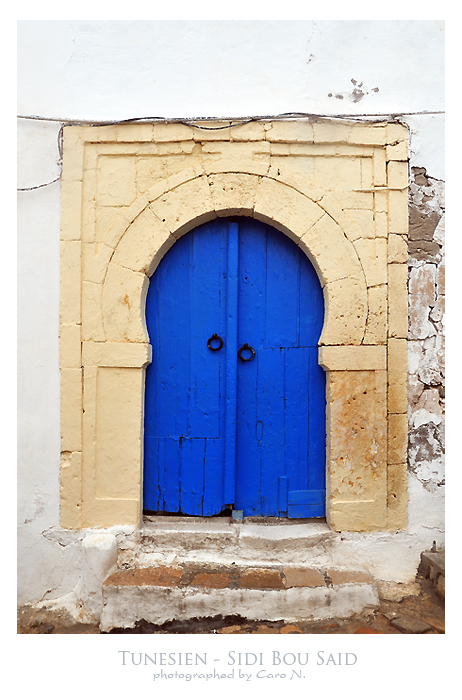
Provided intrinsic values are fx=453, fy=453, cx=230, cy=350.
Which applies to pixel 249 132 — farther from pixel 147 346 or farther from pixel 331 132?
pixel 147 346

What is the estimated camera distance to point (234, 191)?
3279 millimetres

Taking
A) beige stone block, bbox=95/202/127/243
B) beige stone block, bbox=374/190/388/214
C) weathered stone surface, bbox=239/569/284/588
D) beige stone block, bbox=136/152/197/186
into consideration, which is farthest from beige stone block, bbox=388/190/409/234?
weathered stone surface, bbox=239/569/284/588

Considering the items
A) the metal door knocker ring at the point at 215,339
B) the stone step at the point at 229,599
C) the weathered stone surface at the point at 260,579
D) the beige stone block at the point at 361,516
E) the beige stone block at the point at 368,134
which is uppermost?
the beige stone block at the point at 368,134

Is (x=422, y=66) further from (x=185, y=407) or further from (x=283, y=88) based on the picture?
(x=185, y=407)

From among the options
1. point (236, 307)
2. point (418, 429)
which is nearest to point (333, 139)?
point (236, 307)

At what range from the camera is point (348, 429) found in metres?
3.27

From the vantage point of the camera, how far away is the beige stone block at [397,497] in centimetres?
325

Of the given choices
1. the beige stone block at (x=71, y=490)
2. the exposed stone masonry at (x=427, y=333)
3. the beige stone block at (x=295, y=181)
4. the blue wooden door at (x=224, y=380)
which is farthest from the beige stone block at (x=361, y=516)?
the beige stone block at (x=295, y=181)

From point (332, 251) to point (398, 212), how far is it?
563 mm

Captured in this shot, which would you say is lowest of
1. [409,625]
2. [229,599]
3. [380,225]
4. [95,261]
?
[409,625]

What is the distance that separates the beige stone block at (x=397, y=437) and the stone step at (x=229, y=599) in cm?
87

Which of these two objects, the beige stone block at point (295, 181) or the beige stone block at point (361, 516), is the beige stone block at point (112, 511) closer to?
the beige stone block at point (361, 516)

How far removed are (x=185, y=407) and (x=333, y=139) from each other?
2.25 m

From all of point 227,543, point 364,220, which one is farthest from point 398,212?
point 227,543
